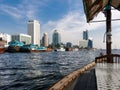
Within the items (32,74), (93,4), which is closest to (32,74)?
(32,74)

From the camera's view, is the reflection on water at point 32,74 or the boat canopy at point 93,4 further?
the reflection on water at point 32,74

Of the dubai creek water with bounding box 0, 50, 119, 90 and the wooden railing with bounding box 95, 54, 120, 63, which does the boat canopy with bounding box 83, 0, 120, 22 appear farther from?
the dubai creek water with bounding box 0, 50, 119, 90

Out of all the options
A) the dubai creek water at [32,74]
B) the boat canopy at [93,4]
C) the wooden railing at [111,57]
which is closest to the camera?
the boat canopy at [93,4]

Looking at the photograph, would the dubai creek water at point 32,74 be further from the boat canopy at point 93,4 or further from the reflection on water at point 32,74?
the boat canopy at point 93,4

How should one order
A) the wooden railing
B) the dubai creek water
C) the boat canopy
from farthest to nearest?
the dubai creek water, the wooden railing, the boat canopy

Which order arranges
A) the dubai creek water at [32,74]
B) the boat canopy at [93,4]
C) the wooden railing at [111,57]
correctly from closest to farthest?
the boat canopy at [93,4] < the wooden railing at [111,57] < the dubai creek water at [32,74]

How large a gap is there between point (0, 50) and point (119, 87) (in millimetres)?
129771

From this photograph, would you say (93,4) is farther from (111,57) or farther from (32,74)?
(32,74)

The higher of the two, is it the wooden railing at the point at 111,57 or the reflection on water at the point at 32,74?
the wooden railing at the point at 111,57

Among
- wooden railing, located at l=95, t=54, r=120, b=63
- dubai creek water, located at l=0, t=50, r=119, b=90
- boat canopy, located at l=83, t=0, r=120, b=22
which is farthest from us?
dubai creek water, located at l=0, t=50, r=119, b=90

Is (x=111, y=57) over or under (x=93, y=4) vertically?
under

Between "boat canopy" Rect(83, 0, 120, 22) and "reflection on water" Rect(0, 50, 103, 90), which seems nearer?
"boat canopy" Rect(83, 0, 120, 22)

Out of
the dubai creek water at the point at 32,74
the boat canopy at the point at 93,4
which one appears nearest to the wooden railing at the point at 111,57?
the boat canopy at the point at 93,4

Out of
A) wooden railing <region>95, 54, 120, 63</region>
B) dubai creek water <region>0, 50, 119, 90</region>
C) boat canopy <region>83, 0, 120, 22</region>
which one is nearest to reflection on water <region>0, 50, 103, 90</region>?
dubai creek water <region>0, 50, 119, 90</region>
